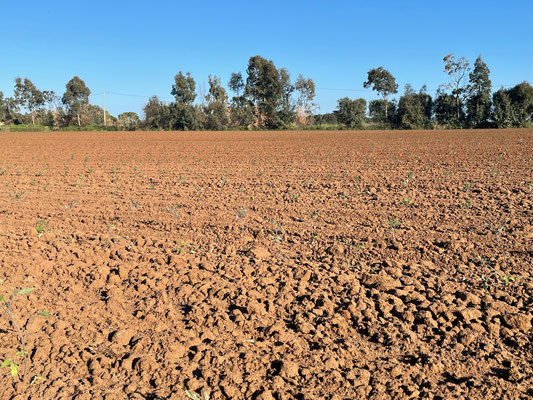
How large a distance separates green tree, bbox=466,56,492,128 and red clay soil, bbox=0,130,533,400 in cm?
4677

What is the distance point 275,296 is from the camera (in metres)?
4.34

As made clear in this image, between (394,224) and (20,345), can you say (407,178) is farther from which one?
(20,345)

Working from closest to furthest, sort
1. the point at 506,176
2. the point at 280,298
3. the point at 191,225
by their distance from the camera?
the point at 280,298, the point at 191,225, the point at 506,176

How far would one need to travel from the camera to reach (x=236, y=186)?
10.8m

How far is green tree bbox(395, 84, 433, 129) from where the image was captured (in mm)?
52219

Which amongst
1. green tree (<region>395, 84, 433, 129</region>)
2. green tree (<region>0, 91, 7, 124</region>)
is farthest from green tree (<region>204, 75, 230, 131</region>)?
green tree (<region>0, 91, 7, 124</region>)

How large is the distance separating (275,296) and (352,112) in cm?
5454

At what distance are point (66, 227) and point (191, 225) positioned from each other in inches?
81.7

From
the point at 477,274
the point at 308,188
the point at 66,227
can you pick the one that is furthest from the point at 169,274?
the point at 308,188

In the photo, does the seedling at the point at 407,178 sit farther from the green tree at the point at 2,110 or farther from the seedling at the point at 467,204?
the green tree at the point at 2,110

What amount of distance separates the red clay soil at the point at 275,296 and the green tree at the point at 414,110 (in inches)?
1816

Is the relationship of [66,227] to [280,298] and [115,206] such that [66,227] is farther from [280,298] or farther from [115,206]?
[280,298]

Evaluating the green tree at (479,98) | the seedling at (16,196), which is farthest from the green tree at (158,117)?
the seedling at (16,196)

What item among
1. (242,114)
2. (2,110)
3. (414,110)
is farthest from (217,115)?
(2,110)
